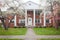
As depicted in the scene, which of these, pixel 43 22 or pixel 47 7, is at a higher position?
pixel 47 7

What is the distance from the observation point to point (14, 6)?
3375cm

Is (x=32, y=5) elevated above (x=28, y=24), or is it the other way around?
(x=32, y=5)

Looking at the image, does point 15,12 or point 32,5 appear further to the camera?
point 32,5

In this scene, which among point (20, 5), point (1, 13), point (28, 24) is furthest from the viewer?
point (28, 24)

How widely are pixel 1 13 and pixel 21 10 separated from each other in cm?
436

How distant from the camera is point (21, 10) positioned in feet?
119

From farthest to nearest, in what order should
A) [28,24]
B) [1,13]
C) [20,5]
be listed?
[28,24] → [20,5] → [1,13]

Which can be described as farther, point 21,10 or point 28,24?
point 28,24

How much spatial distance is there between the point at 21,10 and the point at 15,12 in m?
2.14

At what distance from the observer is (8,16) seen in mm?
34719

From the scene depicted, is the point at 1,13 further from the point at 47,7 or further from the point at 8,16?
the point at 47,7

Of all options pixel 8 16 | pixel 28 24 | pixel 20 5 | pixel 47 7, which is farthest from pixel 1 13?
pixel 28 24

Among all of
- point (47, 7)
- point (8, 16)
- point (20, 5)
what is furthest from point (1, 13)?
point (47, 7)

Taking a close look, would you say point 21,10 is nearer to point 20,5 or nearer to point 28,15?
point 20,5
